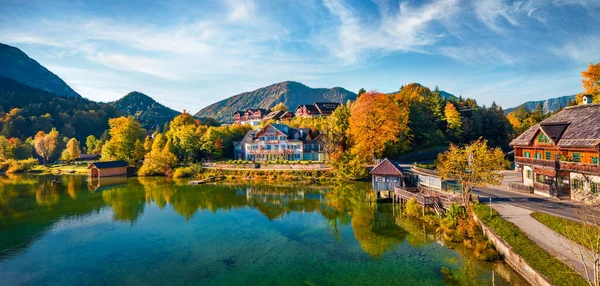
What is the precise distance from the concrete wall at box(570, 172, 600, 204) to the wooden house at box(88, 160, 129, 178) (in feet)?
236

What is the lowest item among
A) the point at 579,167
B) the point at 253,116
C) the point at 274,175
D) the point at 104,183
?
the point at 104,183

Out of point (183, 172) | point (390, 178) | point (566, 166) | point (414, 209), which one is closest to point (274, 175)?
point (183, 172)

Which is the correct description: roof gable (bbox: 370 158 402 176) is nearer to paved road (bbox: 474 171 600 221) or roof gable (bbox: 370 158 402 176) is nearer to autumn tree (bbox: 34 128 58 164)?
paved road (bbox: 474 171 600 221)

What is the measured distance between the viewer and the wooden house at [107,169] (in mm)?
62469

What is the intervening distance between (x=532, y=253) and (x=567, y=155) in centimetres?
1505

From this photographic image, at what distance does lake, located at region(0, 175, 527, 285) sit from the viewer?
17609 mm

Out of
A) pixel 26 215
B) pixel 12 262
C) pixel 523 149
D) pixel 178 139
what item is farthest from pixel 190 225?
pixel 178 139

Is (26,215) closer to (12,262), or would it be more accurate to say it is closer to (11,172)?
(12,262)

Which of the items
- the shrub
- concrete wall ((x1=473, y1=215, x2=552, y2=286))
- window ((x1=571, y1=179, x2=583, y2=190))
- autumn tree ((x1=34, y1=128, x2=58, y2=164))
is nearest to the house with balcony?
window ((x1=571, y1=179, x2=583, y2=190))

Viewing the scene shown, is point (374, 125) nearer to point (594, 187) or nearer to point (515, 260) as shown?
point (594, 187)

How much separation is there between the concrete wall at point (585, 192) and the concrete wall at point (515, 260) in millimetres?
8969

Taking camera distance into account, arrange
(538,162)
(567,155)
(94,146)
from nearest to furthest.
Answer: (567,155), (538,162), (94,146)

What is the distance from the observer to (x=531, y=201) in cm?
2444

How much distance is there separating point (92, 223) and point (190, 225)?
395 inches
